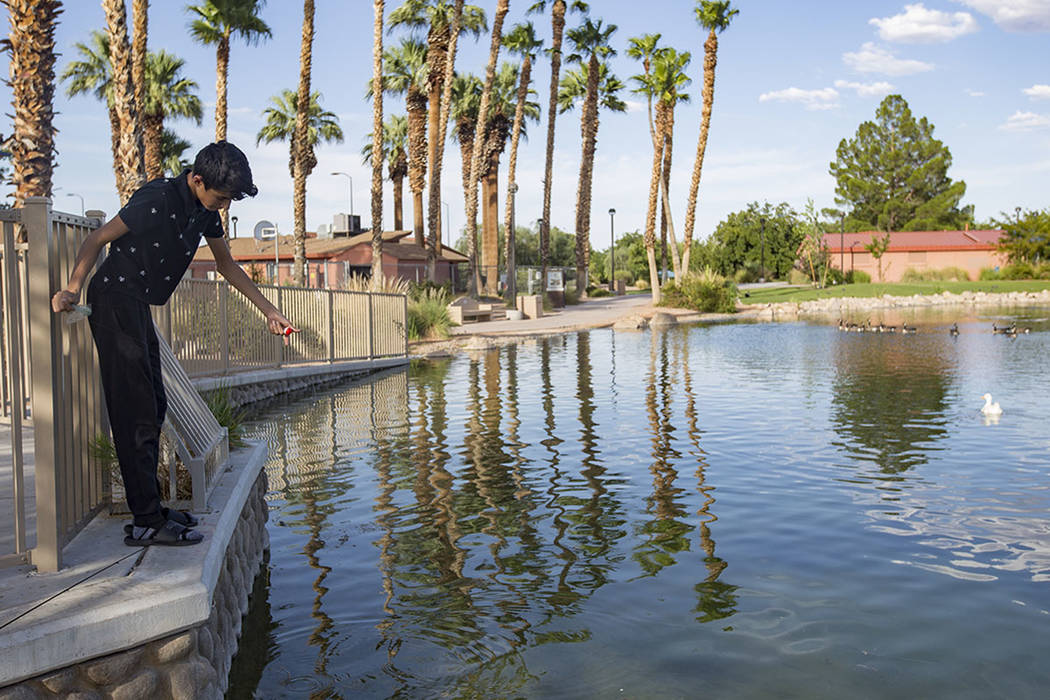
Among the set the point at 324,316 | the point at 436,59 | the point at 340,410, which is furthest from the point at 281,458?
the point at 436,59

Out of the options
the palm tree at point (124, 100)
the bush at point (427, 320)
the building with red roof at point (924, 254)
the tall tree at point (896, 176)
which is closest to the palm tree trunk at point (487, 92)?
the bush at point (427, 320)

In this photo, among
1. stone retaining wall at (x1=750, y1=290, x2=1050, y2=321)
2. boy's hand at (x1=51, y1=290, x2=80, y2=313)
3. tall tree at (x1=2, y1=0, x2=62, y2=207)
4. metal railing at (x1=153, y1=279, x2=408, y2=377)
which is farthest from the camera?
stone retaining wall at (x1=750, y1=290, x2=1050, y2=321)

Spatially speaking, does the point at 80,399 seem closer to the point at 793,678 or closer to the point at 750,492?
the point at 793,678

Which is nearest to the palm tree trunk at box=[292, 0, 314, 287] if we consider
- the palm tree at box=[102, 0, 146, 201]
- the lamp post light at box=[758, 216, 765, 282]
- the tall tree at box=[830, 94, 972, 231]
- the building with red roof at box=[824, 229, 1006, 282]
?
the palm tree at box=[102, 0, 146, 201]

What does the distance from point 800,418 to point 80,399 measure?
1050 cm

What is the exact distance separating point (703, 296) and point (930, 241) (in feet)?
146

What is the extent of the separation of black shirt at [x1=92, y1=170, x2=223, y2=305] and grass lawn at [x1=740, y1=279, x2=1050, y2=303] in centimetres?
5586

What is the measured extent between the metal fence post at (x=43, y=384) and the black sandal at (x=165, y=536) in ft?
1.41

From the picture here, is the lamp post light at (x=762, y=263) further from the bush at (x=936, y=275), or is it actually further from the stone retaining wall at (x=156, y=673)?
the stone retaining wall at (x=156, y=673)

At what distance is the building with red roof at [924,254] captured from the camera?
81938mm

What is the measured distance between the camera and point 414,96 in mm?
50156

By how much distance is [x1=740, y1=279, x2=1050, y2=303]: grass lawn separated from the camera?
2424 inches

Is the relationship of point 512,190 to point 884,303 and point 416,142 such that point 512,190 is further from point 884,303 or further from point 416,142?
point 884,303

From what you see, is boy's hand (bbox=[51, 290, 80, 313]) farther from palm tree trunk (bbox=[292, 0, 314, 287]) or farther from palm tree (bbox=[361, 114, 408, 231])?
palm tree (bbox=[361, 114, 408, 231])
